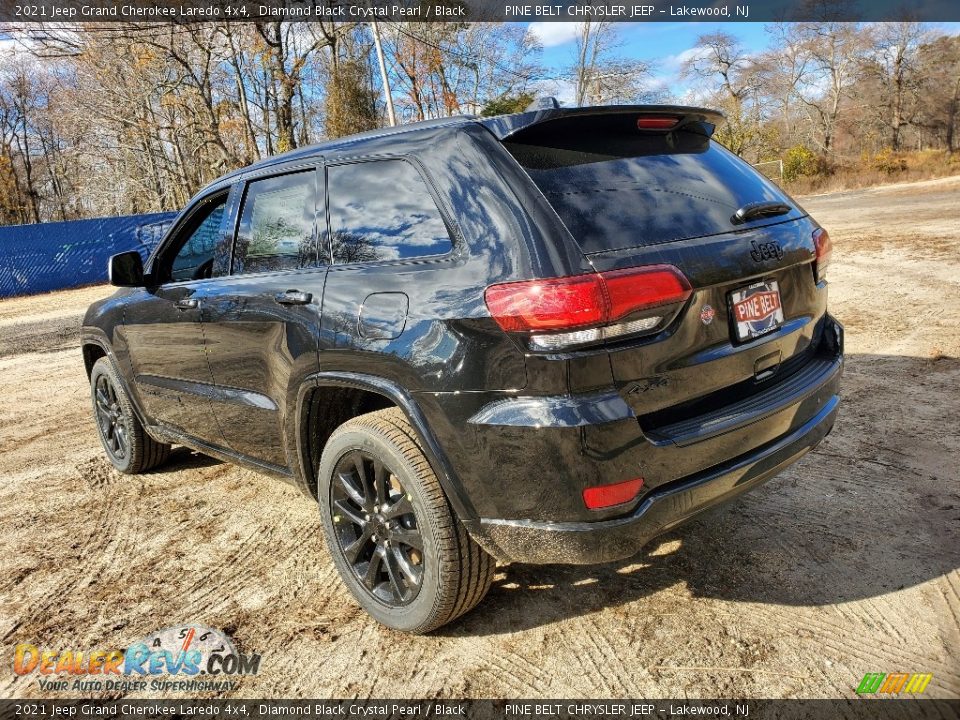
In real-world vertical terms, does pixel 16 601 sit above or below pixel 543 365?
below

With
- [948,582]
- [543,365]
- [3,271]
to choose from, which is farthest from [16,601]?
[3,271]

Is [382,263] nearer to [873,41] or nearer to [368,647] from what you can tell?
[368,647]

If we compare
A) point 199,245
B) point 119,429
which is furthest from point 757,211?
point 119,429

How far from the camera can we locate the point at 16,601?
302 cm

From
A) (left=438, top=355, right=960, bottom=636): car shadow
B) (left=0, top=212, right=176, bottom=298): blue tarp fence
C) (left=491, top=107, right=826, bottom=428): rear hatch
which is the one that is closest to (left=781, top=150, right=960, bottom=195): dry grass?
(left=0, top=212, right=176, bottom=298): blue tarp fence

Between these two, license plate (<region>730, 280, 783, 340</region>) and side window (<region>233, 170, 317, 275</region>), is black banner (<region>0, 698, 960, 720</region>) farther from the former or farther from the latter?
side window (<region>233, 170, 317, 275</region>)

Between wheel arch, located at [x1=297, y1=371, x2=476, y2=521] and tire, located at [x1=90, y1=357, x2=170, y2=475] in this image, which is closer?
wheel arch, located at [x1=297, y1=371, x2=476, y2=521]

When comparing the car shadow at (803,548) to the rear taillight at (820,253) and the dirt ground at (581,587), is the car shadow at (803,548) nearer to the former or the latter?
the dirt ground at (581,587)

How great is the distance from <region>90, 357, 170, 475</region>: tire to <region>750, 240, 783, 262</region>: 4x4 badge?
3813 mm

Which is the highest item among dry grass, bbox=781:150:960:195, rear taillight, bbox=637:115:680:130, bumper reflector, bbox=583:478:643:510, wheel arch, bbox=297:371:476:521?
dry grass, bbox=781:150:960:195

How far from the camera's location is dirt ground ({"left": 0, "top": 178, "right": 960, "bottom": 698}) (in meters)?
2.25

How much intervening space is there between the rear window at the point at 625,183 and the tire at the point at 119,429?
336cm

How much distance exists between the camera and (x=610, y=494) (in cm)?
199

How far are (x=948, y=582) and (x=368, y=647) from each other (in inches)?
87.9
